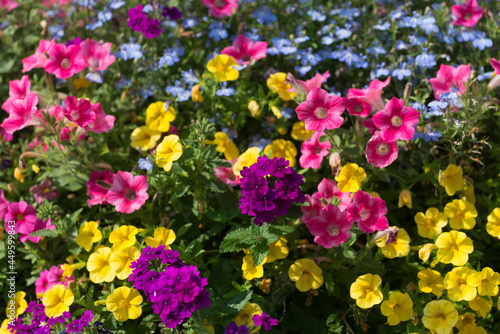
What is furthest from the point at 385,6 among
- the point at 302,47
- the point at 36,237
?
the point at 36,237

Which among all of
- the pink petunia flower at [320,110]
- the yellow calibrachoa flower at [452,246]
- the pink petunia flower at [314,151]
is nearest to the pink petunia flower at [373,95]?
the pink petunia flower at [320,110]

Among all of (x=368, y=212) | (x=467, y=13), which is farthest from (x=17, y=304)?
(x=467, y=13)

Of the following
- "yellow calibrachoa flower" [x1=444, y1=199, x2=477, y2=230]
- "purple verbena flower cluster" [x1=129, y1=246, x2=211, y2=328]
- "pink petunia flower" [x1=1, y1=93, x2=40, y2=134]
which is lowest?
"yellow calibrachoa flower" [x1=444, y1=199, x2=477, y2=230]

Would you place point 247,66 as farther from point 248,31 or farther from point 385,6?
point 385,6

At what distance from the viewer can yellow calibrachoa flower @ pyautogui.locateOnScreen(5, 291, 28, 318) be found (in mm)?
2521

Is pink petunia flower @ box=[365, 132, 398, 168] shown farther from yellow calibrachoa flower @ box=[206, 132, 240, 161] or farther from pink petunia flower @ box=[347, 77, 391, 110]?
yellow calibrachoa flower @ box=[206, 132, 240, 161]

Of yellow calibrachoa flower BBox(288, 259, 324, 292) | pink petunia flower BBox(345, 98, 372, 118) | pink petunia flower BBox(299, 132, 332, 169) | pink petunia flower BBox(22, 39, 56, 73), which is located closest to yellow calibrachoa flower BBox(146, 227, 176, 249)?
yellow calibrachoa flower BBox(288, 259, 324, 292)

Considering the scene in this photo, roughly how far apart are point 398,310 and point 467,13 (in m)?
2.04

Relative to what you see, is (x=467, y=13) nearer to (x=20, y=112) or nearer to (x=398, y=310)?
(x=398, y=310)

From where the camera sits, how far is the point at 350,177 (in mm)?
2402

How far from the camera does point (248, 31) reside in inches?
136

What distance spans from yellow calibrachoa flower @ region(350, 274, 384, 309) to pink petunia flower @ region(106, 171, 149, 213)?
1.06 metres

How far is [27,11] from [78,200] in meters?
1.74

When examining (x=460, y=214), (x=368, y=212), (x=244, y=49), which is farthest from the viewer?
(x=244, y=49)
